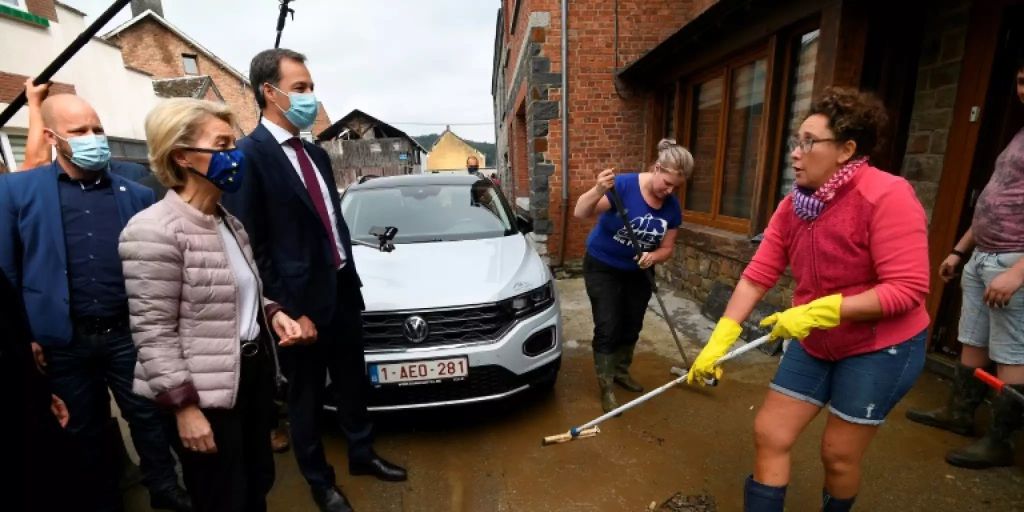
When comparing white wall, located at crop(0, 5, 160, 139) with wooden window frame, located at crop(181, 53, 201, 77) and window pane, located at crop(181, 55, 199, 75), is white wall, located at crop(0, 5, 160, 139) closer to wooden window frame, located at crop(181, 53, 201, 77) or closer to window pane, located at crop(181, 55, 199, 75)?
wooden window frame, located at crop(181, 53, 201, 77)

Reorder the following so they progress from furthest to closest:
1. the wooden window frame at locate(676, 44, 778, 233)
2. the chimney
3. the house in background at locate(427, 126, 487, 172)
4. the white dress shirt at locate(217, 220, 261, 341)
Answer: the house in background at locate(427, 126, 487, 172) < the chimney < the wooden window frame at locate(676, 44, 778, 233) < the white dress shirt at locate(217, 220, 261, 341)

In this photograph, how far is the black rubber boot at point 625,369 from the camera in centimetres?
318

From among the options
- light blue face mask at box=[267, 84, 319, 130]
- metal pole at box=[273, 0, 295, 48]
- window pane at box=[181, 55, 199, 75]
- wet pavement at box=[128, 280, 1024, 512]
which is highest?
window pane at box=[181, 55, 199, 75]

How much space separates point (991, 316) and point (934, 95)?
1.76 metres

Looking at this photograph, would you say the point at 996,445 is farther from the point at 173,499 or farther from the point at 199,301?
the point at 173,499

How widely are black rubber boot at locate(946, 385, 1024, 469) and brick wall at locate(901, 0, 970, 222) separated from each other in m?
1.44

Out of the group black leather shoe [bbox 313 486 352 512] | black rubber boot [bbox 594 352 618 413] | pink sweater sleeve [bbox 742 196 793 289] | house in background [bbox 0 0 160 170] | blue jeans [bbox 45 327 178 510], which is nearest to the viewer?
pink sweater sleeve [bbox 742 196 793 289]

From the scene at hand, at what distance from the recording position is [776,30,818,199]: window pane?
360cm

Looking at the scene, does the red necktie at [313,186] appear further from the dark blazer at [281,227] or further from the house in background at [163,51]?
the house in background at [163,51]

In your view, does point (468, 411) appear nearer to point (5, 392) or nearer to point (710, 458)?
point (710, 458)

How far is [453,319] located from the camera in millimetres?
2432

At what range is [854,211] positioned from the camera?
4.59 ft

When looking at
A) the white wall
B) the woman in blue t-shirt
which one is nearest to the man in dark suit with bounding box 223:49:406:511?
the woman in blue t-shirt

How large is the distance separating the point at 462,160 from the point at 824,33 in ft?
190
